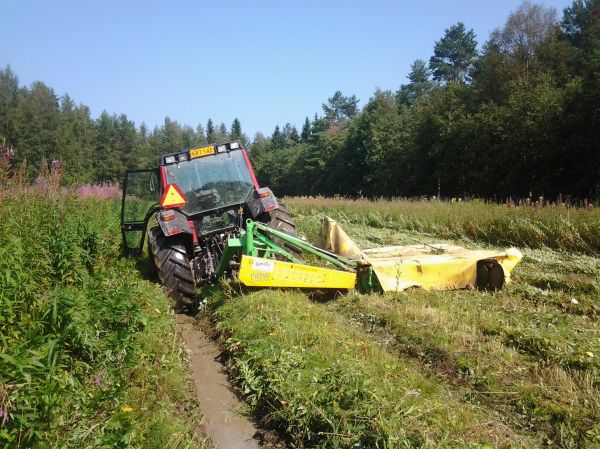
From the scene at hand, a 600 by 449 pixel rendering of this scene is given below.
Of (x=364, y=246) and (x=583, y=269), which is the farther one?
(x=364, y=246)

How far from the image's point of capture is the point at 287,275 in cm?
510

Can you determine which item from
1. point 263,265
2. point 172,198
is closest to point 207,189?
point 172,198

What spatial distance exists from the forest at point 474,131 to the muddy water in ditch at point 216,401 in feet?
10.5

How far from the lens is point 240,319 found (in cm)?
479

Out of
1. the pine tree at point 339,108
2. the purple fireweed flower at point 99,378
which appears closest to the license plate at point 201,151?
the purple fireweed flower at point 99,378

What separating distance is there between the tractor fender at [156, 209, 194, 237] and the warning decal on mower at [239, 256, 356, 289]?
144 centimetres

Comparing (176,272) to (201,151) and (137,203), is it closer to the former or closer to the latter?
(201,151)

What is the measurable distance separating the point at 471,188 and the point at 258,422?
2508cm

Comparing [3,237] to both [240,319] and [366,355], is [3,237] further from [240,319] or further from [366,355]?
[366,355]

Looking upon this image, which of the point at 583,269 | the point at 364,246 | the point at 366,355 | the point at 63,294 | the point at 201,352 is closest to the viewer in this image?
the point at 63,294

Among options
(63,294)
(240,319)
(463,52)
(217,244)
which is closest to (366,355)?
(240,319)

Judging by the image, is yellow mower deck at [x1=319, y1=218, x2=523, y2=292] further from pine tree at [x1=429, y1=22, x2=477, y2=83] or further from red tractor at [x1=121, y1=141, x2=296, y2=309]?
pine tree at [x1=429, y1=22, x2=477, y2=83]

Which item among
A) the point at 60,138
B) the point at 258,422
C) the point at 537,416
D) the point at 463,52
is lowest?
the point at 258,422

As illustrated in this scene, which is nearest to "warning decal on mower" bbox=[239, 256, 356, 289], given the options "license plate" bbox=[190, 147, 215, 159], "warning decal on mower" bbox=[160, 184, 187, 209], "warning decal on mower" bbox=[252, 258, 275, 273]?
"warning decal on mower" bbox=[252, 258, 275, 273]
